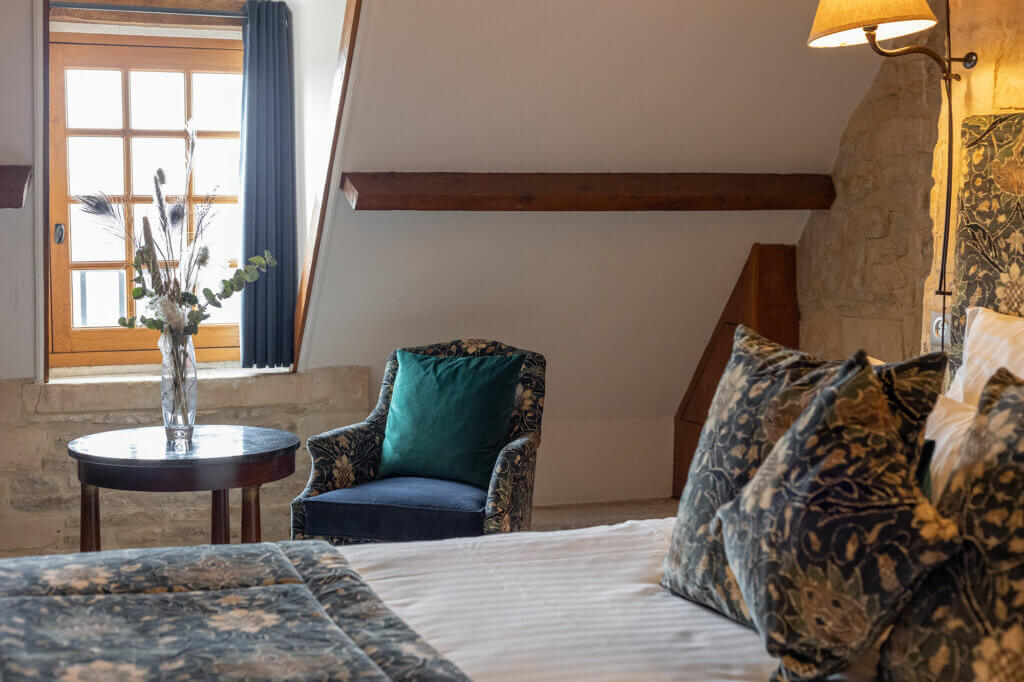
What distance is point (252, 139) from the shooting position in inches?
161

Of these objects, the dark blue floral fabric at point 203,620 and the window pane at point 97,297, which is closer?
the dark blue floral fabric at point 203,620

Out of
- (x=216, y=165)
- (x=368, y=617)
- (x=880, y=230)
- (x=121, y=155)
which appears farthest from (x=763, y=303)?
(x=368, y=617)

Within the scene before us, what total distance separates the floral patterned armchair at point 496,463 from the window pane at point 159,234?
2.53 ft

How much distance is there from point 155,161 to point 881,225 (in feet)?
9.49

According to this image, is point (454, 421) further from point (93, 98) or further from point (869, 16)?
point (93, 98)

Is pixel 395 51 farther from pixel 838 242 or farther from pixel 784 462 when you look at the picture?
pixel 784 462

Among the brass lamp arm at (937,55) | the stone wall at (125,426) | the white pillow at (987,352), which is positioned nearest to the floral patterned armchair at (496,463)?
the stone wall at (125,426)

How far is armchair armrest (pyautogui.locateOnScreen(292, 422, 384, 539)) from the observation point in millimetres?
3234

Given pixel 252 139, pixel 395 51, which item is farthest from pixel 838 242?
pixel 252 139

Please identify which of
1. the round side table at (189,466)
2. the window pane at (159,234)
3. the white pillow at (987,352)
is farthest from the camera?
the window pane at (159,234)

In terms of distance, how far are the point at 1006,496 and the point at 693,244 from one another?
3.12m

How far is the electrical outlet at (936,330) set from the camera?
8.82ft

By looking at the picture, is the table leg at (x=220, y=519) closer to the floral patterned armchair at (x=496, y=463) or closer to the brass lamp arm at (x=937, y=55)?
the floral patterned armchair at (x=496, y=463)

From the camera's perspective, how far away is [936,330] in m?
2.73
